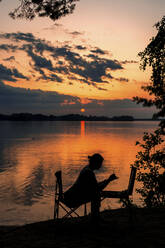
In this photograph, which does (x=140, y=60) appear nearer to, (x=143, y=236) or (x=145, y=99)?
(x=145, y=99)

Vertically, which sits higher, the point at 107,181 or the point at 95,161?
the point at 95,161

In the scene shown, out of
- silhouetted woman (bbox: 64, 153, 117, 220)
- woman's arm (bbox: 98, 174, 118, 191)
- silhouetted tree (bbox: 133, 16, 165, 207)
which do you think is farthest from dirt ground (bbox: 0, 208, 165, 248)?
silhouetted tree (bbox: 133, 16, 165, 207)

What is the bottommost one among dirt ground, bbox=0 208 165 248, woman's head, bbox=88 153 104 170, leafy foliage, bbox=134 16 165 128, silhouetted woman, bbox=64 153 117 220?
dirt ground, bbox=0 208 165 248

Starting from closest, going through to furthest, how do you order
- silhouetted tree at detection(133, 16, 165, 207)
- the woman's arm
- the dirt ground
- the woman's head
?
1. the dirt ground
2. the woman's head
3. the woman's arm
4. silhouetted tree at detection(133, 16, 165, 207)

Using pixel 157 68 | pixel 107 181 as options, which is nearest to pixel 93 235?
pixel 107 181

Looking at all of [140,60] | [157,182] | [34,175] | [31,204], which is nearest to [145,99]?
[140,60]

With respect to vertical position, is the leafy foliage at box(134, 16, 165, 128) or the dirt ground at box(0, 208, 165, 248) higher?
the leafy foliage at box(134, 16, 165, 128)

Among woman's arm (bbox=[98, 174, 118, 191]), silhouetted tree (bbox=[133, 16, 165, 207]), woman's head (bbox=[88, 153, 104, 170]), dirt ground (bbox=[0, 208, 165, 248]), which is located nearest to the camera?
dirt ground (bbox=[0, 208, 165, 248])

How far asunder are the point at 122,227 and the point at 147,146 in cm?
544

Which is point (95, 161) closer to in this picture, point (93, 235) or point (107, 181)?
point (107, 181)

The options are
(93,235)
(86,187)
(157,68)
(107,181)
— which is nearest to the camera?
(93,235)

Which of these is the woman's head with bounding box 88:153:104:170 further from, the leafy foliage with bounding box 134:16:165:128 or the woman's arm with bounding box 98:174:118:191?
the leafy foliage with bounding box 134:16:165:128

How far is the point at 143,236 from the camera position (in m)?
6.38

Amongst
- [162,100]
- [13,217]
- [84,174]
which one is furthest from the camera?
[13,217]
